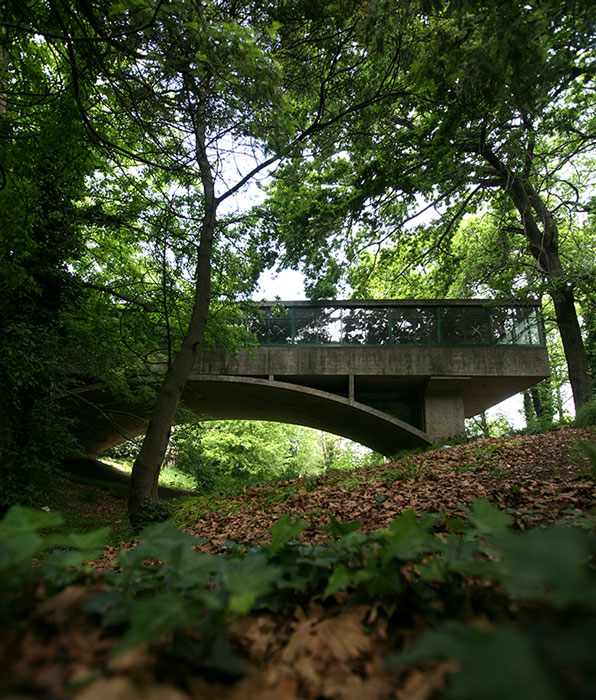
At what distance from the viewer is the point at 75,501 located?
38.9ft

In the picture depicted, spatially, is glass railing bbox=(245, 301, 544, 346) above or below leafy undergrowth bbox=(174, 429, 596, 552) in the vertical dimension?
above

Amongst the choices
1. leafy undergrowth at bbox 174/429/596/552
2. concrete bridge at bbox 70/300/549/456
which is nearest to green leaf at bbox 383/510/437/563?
leafy undergrowth at bbox 174/429/596/552

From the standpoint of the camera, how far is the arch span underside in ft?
42.7

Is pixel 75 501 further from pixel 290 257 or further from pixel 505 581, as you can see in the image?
pixel 505 581

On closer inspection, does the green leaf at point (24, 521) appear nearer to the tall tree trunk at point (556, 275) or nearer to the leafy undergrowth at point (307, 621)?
the leafy undergrowth at point (307, 621)

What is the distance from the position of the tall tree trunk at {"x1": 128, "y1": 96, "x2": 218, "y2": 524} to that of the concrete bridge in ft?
19.4

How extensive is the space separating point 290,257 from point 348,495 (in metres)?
5.19

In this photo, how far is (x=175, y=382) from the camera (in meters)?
6.44

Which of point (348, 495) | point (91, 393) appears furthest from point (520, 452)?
point (91, 393)

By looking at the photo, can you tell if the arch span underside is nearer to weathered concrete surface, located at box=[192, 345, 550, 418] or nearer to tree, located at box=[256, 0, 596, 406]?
weathered concrete surface, located at box=[192, 345, 550, 418]

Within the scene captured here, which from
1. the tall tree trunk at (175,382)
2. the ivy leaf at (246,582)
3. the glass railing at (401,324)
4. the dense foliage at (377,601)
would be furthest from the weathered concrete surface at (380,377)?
the ivy leaf at (246,582)

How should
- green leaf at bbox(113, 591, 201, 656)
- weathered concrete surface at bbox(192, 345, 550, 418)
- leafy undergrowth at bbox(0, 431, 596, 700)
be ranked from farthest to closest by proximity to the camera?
weathered concrete surface at bbox(192, 345, 550, 418)
green leaf at bbox(113, 591, 201, 656)
leafy undergrowth at bbox(0, 431, 596, 700)

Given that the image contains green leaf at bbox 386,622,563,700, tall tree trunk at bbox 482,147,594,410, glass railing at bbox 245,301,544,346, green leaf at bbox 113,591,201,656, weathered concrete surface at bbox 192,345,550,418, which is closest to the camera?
green leaf at bbox 386,622,563,700

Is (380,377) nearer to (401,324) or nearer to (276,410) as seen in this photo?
(401,324)
